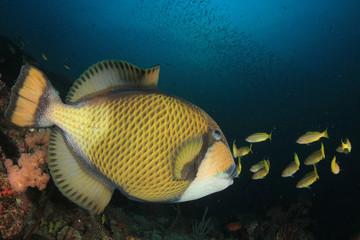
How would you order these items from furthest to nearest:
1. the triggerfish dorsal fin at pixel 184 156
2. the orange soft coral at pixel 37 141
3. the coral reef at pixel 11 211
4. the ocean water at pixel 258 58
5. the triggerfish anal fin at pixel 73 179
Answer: the ocean water at pixel 258 58 < the orange soft coral at pixel 37 141 < the coral reef at pixel 11 211 < the triggerfish anal fin at pixel 73 179 < the triggerfish dorsal fin at pixel 184 156

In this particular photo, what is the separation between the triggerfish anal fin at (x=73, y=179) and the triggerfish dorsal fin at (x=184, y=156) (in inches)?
19.7

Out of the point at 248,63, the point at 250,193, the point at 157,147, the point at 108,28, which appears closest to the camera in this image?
the point at 157,147

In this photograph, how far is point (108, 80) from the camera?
1302mm

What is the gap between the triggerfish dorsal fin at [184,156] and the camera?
1146 millimetres

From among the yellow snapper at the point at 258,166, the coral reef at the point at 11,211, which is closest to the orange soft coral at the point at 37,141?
the coral reef at the point at 11,211

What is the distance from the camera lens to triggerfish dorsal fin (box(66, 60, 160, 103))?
50.3 inches

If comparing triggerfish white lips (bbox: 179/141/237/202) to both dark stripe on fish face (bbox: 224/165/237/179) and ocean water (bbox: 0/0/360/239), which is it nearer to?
dark stripe on fish face (bbox: 224/165/237/179)

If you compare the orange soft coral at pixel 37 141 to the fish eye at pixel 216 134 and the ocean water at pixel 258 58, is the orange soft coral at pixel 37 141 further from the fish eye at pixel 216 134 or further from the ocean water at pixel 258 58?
the ocean water at pixel 258 58

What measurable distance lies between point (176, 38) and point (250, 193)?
52.1 m

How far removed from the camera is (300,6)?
39.0m

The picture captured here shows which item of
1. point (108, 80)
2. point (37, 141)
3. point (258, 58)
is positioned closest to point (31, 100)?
point (108, 80)

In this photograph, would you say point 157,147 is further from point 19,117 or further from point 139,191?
point 19,117

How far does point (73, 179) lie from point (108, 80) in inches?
25.7

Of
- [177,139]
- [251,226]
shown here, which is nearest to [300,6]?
[251,226]
